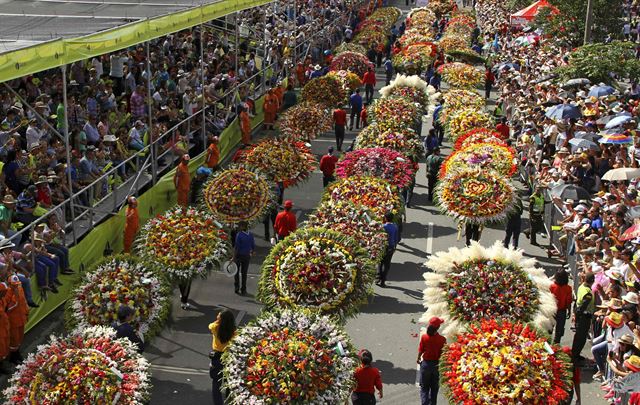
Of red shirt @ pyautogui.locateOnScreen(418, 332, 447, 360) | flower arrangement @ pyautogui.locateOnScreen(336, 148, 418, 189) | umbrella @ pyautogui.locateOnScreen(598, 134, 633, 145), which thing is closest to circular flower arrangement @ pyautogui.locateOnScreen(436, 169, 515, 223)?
flower arrangement @ pyautogui.locateOnScreen(336, 148, 418, 189)

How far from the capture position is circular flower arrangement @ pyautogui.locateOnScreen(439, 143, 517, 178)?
64.1 ft

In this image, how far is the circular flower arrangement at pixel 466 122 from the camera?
2380cm

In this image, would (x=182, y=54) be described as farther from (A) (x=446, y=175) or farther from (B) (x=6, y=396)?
(B) (x=6, y=396)

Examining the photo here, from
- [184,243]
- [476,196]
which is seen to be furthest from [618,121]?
[184,243]

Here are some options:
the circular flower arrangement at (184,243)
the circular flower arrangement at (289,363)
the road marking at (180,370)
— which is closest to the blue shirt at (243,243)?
the circular flower arrangement at (184,243)

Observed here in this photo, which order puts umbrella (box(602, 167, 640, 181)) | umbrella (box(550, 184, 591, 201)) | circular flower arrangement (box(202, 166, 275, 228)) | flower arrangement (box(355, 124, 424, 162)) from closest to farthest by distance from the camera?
umbrella (box(602, 167, 640, 181)), umbrella (box(550, 184, 591, 201)), circular flower arrangement (box(202, 166, 275, 228)), flower arrangement (box(355, 124, 424, 162))

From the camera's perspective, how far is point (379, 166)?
1972 cm

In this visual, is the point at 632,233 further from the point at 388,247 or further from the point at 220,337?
the point at 220,337

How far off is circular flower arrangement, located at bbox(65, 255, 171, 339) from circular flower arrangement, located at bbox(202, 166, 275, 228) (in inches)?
146

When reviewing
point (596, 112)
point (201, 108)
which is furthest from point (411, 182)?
point (201, 108)

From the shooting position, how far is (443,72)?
31297 mm

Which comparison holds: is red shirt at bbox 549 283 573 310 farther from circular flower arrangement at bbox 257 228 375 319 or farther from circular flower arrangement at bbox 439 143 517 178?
circular flower arrangement at bbox 439 143 517 178

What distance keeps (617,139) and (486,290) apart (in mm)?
7741

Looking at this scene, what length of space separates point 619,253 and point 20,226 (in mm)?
9371
